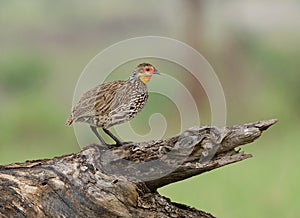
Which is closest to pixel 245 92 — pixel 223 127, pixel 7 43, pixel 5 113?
pixel 5 113

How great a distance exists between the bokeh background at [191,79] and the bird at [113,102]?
12.7 feet

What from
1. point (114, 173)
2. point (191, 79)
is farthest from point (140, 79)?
point (191, 79)

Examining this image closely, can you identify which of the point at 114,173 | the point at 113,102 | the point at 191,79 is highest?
the point at 191,79

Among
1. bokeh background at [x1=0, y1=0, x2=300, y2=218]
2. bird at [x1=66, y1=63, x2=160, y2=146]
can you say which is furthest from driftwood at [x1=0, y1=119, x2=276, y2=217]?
bokeh background at [x1=0, y1=0, x2=300, y2=218]

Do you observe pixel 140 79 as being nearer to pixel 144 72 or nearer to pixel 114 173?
pixel 144 72

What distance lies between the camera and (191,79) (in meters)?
12.7

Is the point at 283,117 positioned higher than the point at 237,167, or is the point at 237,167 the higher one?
the point at 283,117

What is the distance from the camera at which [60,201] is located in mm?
3775

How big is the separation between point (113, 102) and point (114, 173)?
0.99 feet

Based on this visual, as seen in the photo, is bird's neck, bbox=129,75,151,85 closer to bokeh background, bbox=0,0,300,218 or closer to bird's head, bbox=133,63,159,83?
bird's head, bbox=133,63,159,83

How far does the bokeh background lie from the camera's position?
848cm

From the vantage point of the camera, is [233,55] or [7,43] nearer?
[233,55]

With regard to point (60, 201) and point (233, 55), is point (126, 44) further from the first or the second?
point (233, 55)

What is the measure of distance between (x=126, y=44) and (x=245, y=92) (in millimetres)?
8955
